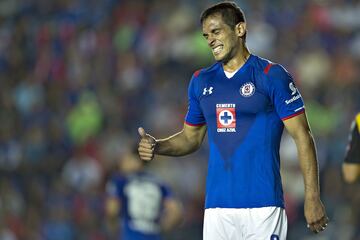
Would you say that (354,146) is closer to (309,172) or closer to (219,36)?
(309,172)

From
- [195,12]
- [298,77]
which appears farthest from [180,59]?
[298,77]

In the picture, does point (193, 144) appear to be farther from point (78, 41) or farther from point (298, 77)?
point (78, 41)

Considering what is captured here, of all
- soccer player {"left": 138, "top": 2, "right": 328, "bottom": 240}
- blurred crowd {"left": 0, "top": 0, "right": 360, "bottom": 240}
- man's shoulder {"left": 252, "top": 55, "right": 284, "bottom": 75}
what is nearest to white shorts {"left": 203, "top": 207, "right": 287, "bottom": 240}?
soccer player {"left": 138, "top": 2, "right": 328, "bottom": 240}

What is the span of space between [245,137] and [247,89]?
11.6 inches

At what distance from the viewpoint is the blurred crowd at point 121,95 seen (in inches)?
524

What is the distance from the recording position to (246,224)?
20.1 feet

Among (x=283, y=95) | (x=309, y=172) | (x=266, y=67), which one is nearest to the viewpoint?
(x=309, y=172)

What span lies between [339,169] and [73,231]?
3857mm

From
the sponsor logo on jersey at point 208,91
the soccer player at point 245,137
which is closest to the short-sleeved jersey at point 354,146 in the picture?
the soccer player at point 245,137

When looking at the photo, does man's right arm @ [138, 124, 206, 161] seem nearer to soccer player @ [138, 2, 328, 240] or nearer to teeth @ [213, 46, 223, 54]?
soccer player @ [138, 2, 328, 240]

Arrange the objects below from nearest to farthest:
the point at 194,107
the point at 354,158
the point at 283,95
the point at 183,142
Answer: the point at 283,95, the point at 194,107, the point at 183,142, the point at 354,158

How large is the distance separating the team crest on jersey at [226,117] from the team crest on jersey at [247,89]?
0.10 m

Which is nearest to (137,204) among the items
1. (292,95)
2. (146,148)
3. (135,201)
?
(135,201)

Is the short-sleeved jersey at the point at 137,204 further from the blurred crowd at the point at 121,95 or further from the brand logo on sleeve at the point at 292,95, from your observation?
the brand logo on sleeve at the point at 292,95
